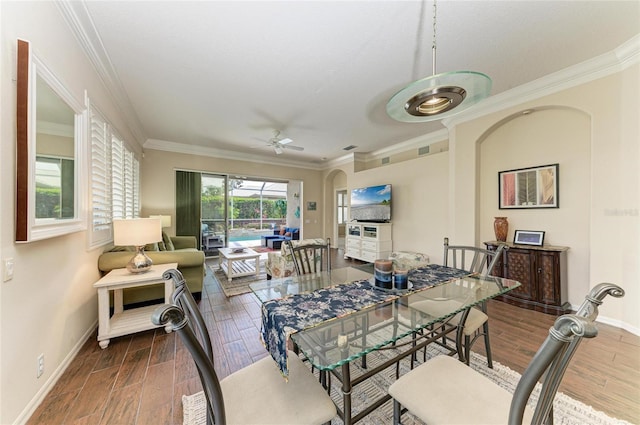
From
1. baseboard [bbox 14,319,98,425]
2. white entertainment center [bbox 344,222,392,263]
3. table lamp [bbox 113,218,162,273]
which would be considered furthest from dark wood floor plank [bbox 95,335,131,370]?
white entertainment center [bbox 344,222,392,263]

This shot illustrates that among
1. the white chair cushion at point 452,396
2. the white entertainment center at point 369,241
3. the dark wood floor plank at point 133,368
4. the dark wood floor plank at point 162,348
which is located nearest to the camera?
the white chair cushion at point 452,396

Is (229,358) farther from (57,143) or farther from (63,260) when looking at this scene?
(57,143)

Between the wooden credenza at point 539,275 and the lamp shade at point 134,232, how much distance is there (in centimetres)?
415

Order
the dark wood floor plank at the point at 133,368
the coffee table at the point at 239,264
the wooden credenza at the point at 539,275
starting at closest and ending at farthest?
the dark wood floor plank at the point at 133,368, the wooden credenza at the point at 539,275, the coffee table at the point at 239,264

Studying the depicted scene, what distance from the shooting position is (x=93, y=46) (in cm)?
228

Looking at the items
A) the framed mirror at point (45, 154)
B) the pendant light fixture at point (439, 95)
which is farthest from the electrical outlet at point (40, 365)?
the pendant light fixture at point (439, 95)

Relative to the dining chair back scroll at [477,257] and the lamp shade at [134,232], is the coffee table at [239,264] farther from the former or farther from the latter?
the dining chair back scroll at [477,257]

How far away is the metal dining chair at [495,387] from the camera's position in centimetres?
66

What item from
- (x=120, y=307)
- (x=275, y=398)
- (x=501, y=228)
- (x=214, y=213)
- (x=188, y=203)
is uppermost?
(x=188, y=203)

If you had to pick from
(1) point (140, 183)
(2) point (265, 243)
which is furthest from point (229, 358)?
(2) point (265, 243)

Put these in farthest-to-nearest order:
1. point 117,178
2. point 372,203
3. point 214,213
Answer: point 214,213 → point 372,203 → point 117,178

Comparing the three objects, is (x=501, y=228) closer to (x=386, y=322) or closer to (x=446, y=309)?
(x=446, y=309)

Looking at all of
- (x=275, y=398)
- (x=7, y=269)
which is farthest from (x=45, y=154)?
(x=275, y=398)

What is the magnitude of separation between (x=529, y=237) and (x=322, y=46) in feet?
11.8
